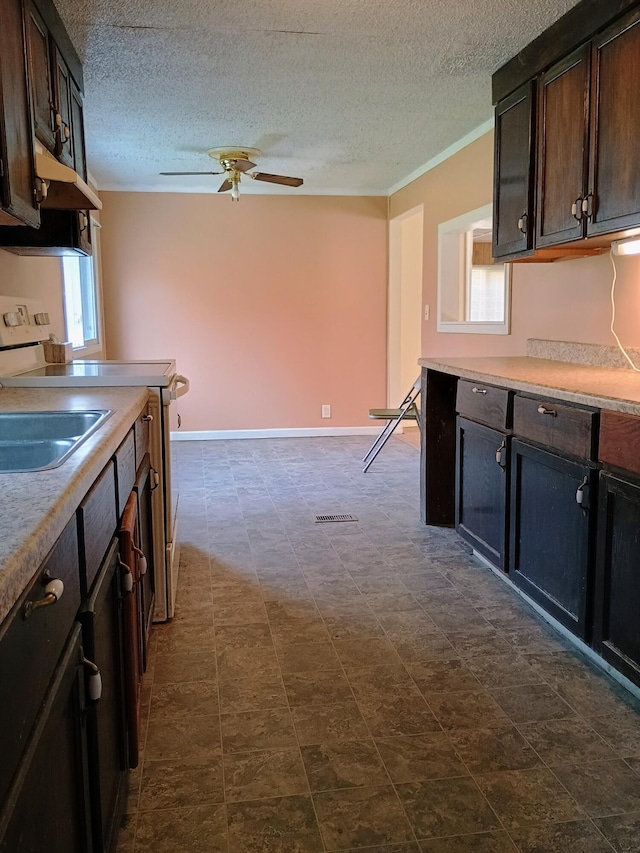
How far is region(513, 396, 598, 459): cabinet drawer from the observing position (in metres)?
2.09

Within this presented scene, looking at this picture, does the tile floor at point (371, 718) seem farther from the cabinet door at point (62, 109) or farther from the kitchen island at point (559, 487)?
the cabinet door at point (62, 109)

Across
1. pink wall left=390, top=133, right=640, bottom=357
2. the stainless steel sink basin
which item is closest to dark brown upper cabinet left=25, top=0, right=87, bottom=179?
the stainless steel sink basin

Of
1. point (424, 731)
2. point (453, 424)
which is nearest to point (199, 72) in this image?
point (453, 424)

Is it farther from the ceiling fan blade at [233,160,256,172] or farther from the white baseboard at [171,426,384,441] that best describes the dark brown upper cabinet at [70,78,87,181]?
the white baseboard at [171,426,384,441]

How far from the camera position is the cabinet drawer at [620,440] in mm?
1864

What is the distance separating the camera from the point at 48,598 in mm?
843

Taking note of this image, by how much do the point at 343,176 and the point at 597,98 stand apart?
3.34 metres

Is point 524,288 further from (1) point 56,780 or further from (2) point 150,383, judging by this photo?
(1) point 56,780

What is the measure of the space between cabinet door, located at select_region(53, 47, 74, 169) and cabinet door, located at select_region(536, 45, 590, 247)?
187cm

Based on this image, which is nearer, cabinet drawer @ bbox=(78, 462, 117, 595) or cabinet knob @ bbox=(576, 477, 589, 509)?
cabinet drawer @ bbox=(78, 462, 117, 595)

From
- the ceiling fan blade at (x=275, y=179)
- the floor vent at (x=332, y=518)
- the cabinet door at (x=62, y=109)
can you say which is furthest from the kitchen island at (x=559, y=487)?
the ceiling fan blade at (x=275, y=179)

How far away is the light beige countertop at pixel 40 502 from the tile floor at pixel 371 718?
2.72 feet

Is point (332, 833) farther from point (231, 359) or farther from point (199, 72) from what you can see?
point (231, 359)

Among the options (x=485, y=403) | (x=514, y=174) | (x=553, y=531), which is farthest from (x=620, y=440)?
(x=514, y=174)
